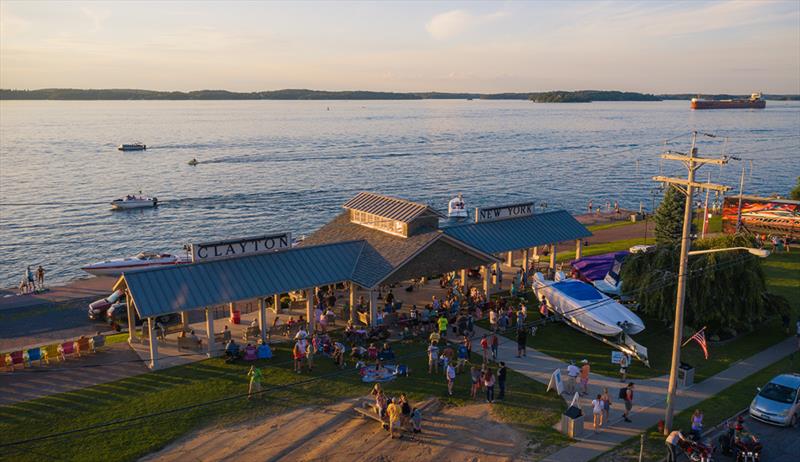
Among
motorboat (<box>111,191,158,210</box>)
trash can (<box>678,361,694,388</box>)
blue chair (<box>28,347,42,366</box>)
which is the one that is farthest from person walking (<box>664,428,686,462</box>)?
motorboat (<box>111,191,158,210</box>)

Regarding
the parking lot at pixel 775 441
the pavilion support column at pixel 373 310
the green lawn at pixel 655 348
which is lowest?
the green lawn at pixel 655 348

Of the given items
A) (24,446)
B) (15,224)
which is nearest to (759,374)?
(24,446)

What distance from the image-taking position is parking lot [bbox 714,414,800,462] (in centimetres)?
1802

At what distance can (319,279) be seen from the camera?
27953 mm

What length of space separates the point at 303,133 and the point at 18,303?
538 feet

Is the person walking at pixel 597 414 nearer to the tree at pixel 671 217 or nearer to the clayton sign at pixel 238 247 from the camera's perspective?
the clayton sign at pixel 238 247

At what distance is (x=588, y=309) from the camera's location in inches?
1097

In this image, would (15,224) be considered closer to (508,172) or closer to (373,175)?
(373,175)

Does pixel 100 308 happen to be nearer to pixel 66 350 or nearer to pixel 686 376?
pixel 66 350

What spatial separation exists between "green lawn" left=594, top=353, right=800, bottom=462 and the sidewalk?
251 millimetres

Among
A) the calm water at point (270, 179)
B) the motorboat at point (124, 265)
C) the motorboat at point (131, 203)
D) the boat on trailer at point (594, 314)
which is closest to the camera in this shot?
the boat on trailer at point (594, 314)

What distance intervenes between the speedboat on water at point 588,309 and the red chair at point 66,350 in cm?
2231

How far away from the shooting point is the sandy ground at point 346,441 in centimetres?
1830

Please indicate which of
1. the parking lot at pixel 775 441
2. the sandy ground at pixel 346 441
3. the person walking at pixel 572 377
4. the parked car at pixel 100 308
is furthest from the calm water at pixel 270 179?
the parking lot at pixel 775 441
